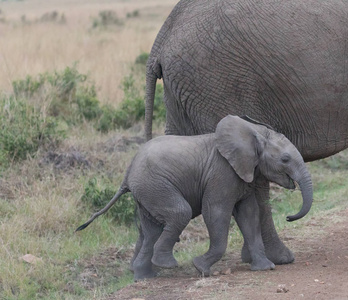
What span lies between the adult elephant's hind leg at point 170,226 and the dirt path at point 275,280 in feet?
0.57

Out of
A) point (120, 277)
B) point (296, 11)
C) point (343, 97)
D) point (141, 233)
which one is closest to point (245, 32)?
point (296, 11)

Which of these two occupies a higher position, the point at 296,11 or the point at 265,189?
the point at 296,11

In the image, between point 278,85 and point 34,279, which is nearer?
point 278,85

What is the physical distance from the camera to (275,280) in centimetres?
499

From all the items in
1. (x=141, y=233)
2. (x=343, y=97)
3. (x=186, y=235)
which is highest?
(x=343, y=97)

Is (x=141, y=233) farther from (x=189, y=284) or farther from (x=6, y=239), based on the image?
(x=6, y=239)

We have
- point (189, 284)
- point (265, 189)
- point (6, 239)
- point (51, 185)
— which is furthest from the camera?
point (51, 185)

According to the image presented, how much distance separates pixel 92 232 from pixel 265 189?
1920 millimetres

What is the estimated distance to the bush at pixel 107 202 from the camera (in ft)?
23.3

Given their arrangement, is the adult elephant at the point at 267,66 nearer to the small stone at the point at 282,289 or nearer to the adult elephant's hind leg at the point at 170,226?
the adult elephant's hind leg at the point at 170,226

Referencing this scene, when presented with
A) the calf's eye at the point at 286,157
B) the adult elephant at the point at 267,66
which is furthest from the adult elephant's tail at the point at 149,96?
the calf's eye at the point at 286,157

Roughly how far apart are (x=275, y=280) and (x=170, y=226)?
762 mm

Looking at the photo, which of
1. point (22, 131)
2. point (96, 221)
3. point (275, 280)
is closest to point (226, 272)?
point (275, 280)

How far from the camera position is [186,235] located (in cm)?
698
